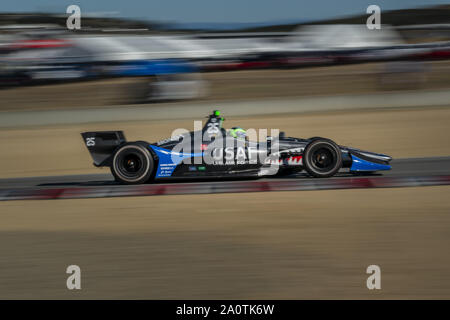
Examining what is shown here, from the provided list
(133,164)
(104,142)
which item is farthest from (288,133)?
(104,142)

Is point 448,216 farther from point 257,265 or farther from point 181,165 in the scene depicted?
point 181,165

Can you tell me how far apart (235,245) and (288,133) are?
1068 centimetres

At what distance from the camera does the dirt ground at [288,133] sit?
1447 centimetres

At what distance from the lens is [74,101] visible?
25.4 m

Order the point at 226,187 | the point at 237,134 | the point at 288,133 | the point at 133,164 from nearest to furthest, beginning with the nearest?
the point at 226,187
the point at 237,134
the point at 133,164
the point at 288,133

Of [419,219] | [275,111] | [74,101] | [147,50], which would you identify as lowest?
[419,219]

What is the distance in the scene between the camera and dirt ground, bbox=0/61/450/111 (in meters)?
24.2

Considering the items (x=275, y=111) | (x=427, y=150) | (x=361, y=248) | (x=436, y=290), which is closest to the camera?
(x=436, y=290)

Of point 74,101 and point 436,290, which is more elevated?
point 74,101

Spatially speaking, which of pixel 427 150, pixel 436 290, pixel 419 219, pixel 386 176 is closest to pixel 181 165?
pixel 386 176

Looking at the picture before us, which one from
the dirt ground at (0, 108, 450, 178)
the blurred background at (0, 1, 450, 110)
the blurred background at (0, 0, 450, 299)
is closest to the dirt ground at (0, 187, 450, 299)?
the blurred background at (0, 0, 450, 299)

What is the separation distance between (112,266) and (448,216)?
13.7 feet

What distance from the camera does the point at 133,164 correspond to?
10.0 meters

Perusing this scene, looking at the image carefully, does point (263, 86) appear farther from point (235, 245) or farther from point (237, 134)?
point (235, 245)
